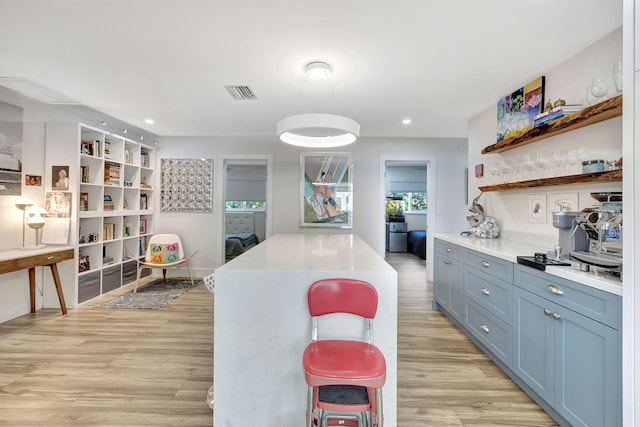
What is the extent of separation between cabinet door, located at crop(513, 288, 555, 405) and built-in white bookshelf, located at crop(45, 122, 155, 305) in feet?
14.8

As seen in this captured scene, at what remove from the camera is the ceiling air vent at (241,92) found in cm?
298

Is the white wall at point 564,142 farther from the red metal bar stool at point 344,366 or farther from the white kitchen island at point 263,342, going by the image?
the red metal bar stool at point 344,366

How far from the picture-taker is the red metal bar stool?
115 cm

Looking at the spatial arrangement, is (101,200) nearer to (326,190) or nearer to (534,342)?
(326,190)

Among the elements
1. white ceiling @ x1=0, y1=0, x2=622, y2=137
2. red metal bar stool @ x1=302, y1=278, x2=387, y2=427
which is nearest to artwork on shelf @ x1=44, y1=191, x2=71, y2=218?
white ceiling @ x1=0, y1=0, x2=622, y2=137

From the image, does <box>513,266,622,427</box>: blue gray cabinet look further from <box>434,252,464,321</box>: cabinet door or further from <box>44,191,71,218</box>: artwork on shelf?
<box>44,191,71,218</box>: artwork on shelf

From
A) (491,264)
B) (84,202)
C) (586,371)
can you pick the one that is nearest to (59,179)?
(84,202)

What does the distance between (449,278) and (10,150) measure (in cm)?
487

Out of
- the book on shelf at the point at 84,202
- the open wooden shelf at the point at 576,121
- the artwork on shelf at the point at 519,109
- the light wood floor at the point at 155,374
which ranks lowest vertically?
the light wood floor at the point at 155,374

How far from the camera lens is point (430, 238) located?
489cm

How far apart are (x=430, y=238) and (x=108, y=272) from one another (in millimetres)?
4911

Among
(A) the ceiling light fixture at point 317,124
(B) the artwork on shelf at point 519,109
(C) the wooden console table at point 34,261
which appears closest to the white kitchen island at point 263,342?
(A) the ceiling light fixture at point 317,124

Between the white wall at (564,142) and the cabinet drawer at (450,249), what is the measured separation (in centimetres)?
60

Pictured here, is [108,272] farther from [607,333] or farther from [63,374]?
[607,333]
